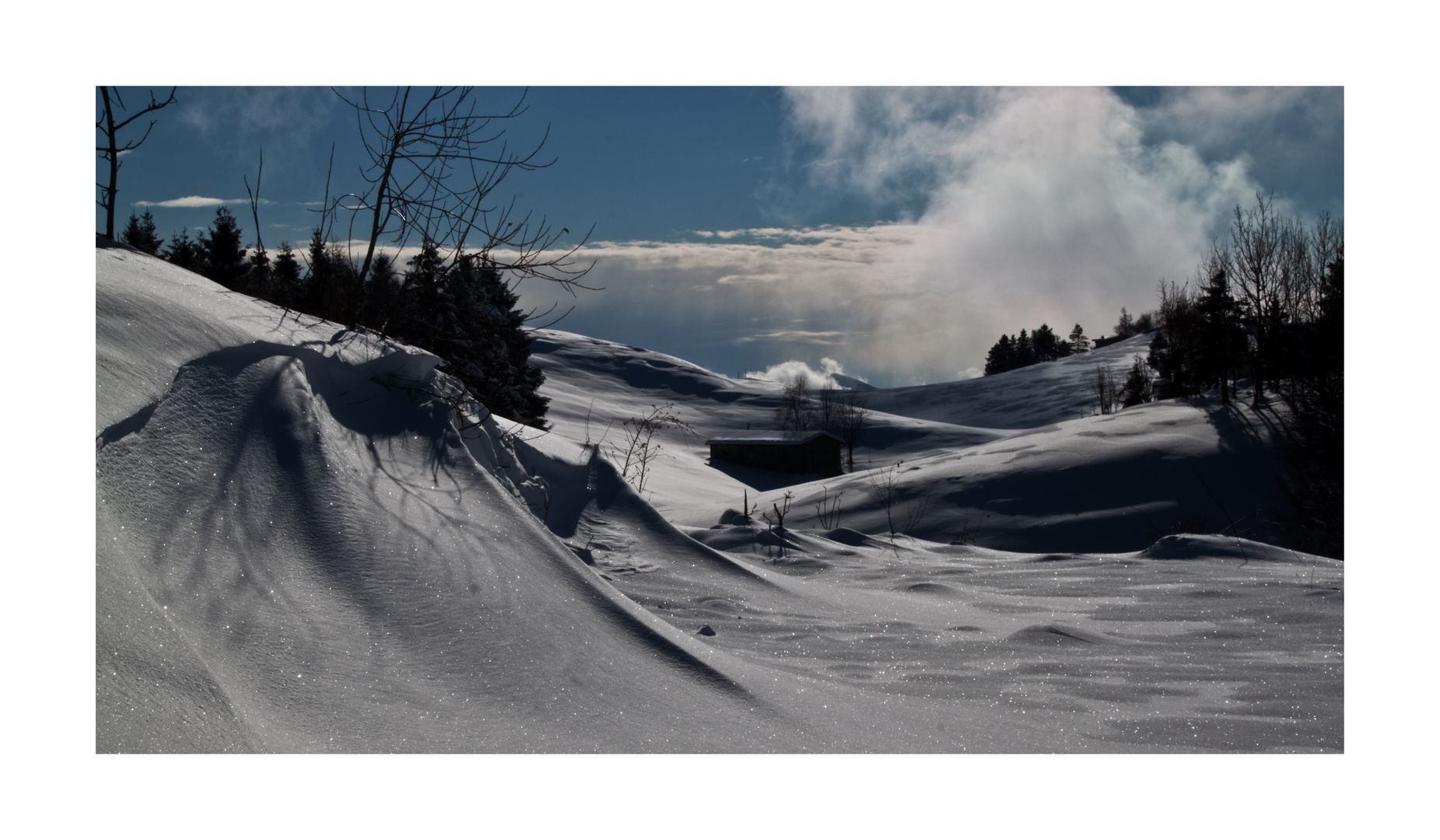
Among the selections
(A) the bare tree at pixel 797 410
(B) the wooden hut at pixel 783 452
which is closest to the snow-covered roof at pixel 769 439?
(B) the wooden hut at pixel 783 452

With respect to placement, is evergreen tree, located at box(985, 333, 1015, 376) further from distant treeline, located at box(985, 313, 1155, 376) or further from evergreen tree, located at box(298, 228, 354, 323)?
evergreen tree, located at box(298, 228, 354, 323)

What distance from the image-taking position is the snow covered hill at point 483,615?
212cm

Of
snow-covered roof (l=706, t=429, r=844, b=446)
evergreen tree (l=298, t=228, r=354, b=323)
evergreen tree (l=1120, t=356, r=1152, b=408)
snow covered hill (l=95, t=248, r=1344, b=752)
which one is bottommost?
snow-covered roof (l=706, t=429, r=844, b=446)

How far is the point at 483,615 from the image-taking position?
2.55m

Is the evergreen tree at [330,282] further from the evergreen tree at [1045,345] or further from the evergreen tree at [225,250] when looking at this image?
the evergreen tree at [1045,345]

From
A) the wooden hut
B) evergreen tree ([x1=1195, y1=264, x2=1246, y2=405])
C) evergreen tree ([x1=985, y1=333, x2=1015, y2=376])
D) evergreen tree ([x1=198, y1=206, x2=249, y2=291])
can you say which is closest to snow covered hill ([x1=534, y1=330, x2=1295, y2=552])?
the wooden hut

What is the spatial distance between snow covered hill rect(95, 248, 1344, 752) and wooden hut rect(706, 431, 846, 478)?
3103 cm

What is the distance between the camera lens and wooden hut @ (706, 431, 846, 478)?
35688mm

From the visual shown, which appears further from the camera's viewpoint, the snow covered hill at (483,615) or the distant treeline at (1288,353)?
the distant treeline at (1288,353)

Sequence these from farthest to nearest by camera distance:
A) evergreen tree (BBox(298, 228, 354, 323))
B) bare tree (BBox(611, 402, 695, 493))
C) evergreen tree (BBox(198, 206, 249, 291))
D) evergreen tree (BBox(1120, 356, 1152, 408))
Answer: evergreen tree (BBox(1120, 356, 1152, 408)) → evergreen tree (BBox(198, 206, 249, 291)) → bare tree (BBox(611, 402, 695, 493)) → evergreen tree (BBox(298, 228, 354, 323))

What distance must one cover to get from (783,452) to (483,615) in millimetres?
33606

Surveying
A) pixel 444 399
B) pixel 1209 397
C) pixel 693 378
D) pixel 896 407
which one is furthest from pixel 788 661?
pixel 693 378

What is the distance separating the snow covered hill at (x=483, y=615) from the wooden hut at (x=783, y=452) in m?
31.0

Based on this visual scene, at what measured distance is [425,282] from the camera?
4379mm
